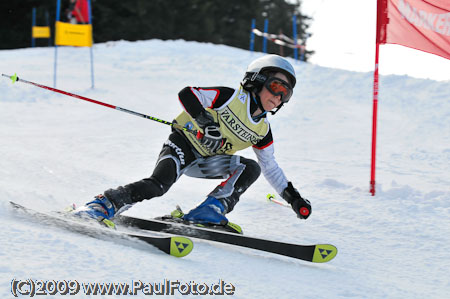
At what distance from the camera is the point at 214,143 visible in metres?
3.46

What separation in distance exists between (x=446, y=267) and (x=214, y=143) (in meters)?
1.61

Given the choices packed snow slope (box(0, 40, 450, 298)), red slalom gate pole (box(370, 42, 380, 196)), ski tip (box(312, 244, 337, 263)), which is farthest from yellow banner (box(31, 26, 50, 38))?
ski tip (box(312, 244, 337, 263))

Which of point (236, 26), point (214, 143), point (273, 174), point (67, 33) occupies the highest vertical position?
point (236, 26)

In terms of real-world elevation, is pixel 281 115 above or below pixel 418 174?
above

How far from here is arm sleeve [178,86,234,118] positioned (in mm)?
3525

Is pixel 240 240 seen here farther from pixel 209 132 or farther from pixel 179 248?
pixel 209 132

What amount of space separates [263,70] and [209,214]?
105 centimetres

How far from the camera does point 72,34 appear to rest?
12.6 meters

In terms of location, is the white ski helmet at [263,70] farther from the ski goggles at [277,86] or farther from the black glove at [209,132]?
the black glove at [209,132]

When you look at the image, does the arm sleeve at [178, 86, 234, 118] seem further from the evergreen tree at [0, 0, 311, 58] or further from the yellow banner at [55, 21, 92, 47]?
the evergreen tree at [0, 0, 311, 58]

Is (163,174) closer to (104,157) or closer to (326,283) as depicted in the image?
(326,283)

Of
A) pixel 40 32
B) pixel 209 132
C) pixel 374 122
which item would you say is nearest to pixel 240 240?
pixel 209 132

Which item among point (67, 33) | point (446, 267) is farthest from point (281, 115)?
point (446, 267)

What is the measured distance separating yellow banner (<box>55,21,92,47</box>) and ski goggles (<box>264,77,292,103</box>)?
9.69 metres
